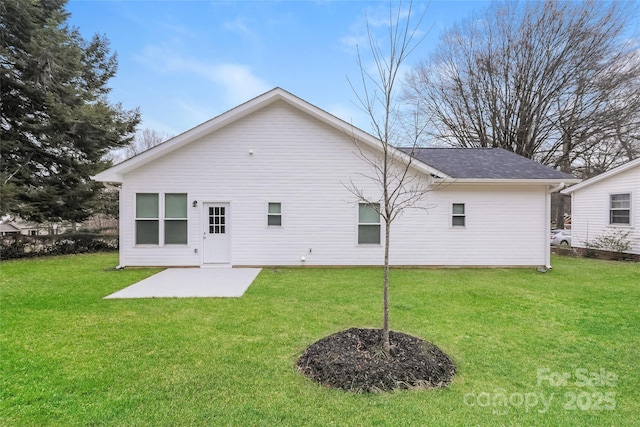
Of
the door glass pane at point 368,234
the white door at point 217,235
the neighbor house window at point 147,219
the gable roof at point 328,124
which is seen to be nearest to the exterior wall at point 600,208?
the gable roof at point 328,124

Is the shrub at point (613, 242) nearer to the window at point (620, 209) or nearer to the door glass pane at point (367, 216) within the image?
the window at point (620, 209)

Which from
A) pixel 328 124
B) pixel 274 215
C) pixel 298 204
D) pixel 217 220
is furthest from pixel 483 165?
pixel 217 220

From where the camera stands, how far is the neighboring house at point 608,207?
11.1m

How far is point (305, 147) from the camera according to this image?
9227 millimetres

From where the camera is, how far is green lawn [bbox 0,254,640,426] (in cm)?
248

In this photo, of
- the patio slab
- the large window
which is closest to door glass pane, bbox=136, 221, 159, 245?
the large window

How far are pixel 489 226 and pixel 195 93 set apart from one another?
14359 millimetres

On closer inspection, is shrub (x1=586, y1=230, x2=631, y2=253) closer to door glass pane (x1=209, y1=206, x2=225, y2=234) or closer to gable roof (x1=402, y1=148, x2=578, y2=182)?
gable roof (x1=402, y1=148, x2=578, y2=182)

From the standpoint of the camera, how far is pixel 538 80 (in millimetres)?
19188

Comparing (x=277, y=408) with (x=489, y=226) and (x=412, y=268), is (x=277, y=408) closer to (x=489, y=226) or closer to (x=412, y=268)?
(x=412, y=268)

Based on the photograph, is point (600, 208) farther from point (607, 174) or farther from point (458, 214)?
point (458, 214)

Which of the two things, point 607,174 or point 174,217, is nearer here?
point 174,217

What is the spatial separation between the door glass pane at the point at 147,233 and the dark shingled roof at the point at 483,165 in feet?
25.5

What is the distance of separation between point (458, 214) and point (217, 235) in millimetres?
7362
